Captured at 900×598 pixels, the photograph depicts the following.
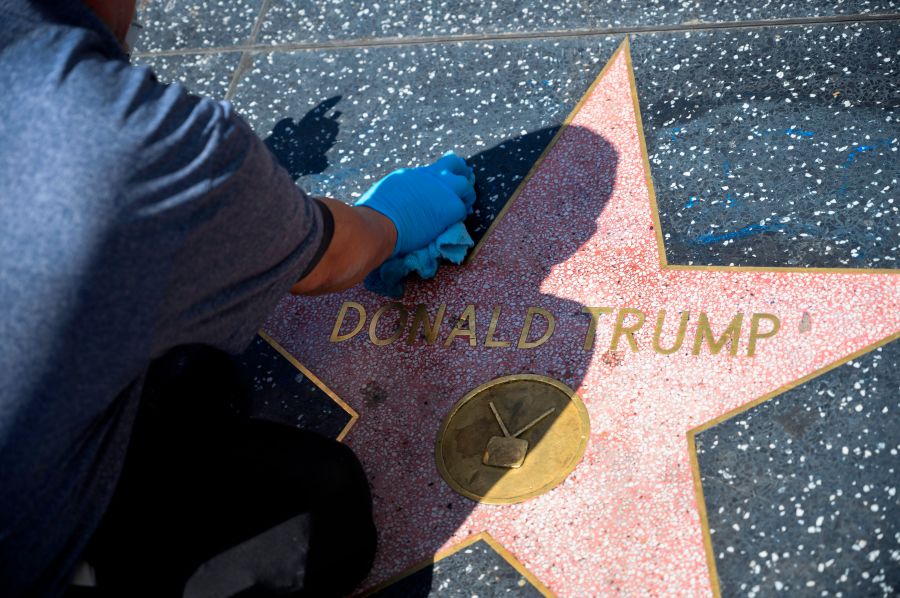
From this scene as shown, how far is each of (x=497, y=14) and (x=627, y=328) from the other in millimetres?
1114

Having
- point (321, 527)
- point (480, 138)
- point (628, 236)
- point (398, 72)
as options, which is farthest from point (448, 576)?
point (398, 72)

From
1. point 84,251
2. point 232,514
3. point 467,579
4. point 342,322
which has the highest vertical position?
point 84,251

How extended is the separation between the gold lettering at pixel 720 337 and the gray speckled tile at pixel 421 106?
537 mm

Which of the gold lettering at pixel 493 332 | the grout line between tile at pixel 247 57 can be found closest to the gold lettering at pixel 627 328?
the gold lettering at pixel 493 332

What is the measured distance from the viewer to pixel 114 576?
1209 millimetres

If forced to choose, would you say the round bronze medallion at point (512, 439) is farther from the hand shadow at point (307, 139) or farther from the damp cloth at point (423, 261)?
the hand shadow at point (307, 139)

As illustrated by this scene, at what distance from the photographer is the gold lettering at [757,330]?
5.10 feet

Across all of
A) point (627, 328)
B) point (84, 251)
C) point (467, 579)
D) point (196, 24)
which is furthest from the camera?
point (196, 24)

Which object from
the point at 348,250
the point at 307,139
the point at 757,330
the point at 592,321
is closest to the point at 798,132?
the point at 757,330

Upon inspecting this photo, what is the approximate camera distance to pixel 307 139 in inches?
85.8

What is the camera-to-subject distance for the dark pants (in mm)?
1238

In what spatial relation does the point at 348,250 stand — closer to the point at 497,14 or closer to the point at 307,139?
the point at 307,139

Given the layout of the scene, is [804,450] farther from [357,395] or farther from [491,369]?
[357,395]

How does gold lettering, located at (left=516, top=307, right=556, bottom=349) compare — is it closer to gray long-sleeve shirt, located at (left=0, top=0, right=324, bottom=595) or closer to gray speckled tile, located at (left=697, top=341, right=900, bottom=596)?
gray speckled tile, located at (left=697, top=341, right=900, bottom=596)
